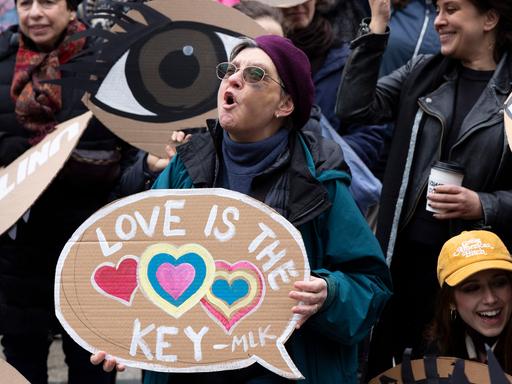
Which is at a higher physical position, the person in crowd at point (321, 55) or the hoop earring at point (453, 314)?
the person in crowd at point (321, 55)

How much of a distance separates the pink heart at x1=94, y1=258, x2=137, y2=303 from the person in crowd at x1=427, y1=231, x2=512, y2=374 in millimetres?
1261

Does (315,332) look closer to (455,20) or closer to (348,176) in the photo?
(348,176)

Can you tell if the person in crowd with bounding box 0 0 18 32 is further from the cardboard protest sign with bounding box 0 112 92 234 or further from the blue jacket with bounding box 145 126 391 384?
the blue jacket with bounding box 145 126 391 384

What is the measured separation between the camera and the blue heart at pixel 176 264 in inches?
142

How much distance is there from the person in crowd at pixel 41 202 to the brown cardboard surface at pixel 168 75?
36 cm

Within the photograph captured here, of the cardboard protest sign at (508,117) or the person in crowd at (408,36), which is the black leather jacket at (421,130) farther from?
the person in crowd at (408,36)

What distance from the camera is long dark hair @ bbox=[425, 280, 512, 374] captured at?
4.32 meters

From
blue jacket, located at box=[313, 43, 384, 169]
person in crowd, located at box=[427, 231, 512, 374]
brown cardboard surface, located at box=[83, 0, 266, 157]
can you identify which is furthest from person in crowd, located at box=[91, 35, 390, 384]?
blue jacket, located at box=[313, 43, 384, 169]

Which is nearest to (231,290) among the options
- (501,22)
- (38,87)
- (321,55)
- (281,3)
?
(501,22)

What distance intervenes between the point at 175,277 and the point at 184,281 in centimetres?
3

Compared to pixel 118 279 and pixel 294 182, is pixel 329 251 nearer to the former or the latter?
pixel 294 182

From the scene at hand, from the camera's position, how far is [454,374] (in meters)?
3.88

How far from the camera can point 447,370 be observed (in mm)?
4039

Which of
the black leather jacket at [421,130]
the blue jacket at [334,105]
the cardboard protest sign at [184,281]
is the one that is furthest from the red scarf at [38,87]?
the cardboard protest sign at [184,281]
